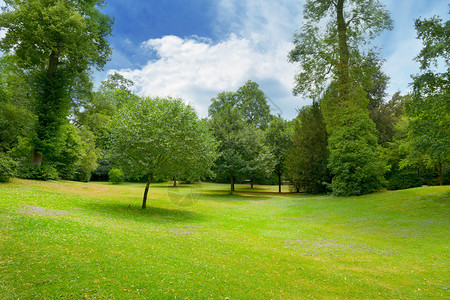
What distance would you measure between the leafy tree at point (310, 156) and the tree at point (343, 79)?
6618mm

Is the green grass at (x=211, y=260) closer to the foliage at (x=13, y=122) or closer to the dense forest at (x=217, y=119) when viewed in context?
the dense forest at (x=217, y=119)

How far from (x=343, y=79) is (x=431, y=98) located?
13.1m

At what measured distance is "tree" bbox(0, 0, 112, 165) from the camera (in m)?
22.2

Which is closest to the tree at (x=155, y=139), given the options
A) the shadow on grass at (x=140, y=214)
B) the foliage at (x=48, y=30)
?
the shadow on grass at (x=140, y=214)

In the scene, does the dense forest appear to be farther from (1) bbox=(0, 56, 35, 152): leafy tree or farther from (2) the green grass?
(2) the green grass

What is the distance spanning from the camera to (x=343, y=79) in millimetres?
29922

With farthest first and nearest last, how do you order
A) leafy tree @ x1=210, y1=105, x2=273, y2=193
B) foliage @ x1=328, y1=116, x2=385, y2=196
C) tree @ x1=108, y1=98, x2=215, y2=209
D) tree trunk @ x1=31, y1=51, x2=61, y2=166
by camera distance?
1. leafy tree @ x1=210, y1=105, x2=273, y2=193
2. foliage @ x1=328, y1=116, x2=385, y2=196
3. tree trunk @ x1=31, y1=51, x2=61, y2=166
4. tree @ x1=108, y1=98, x2=215, y2=209

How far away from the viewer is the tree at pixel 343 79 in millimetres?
26938

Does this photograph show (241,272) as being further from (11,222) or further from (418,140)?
(418,140)

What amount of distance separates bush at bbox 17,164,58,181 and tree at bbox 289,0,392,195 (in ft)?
101

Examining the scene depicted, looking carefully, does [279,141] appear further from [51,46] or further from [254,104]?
[51,46]

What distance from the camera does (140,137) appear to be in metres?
16.8

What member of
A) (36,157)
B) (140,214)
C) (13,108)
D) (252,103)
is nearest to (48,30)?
(13,108)

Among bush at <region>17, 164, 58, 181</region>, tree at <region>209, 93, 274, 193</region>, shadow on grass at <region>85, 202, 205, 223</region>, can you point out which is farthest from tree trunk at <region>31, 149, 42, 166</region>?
tree at <region>209, 93, 274, 193</region>
